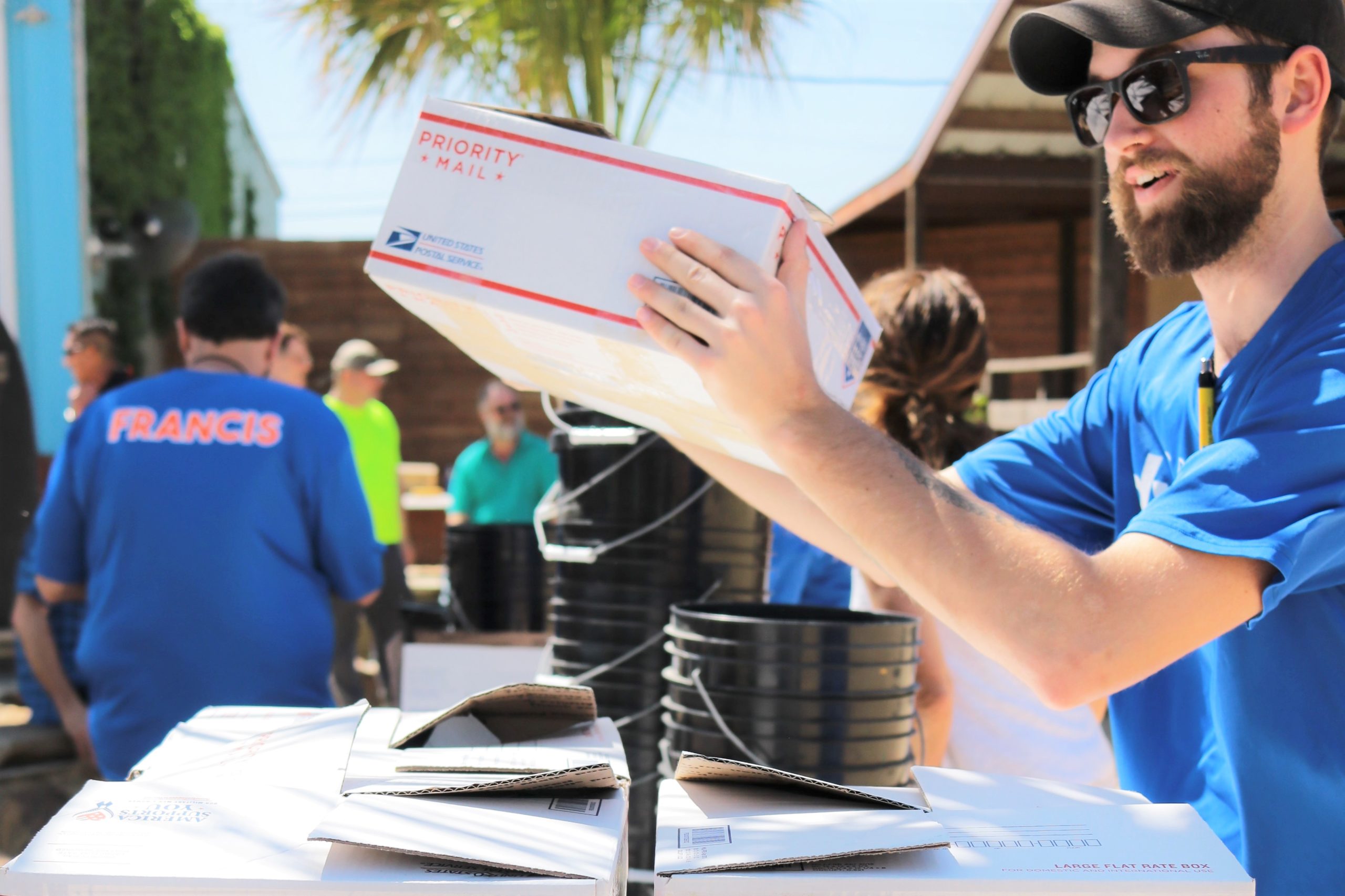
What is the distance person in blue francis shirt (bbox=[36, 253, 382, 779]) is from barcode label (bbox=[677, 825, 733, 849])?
1.83 m

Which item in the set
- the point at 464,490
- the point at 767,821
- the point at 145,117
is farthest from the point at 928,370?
the point at 145,117

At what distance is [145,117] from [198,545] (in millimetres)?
16609

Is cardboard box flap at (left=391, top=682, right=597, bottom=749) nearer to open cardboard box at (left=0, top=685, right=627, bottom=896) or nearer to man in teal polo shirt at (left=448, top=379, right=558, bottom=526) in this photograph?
open cardboard box at (left=0, top=685, right=627, bottom=896)

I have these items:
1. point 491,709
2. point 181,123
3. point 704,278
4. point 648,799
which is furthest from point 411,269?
point 181,123

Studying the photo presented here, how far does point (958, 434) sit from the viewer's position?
262 centimetres

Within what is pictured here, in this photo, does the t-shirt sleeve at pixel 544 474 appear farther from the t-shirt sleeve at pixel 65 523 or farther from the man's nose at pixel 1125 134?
the man's nose at pixel 1125 134

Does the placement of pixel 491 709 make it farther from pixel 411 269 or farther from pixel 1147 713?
pixel 1147 713

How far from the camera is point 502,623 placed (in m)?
4.23

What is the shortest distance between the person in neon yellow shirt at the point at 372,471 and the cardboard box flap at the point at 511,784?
4.34 metres

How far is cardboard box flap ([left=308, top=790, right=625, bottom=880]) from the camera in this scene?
1.00 metres

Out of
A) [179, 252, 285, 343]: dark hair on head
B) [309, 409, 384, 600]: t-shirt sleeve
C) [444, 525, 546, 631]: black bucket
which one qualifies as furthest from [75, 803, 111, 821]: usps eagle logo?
[444, 525, 546, 631]: black bucket

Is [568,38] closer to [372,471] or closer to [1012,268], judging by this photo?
[372,471]

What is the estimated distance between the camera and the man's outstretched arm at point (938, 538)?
3.75ft

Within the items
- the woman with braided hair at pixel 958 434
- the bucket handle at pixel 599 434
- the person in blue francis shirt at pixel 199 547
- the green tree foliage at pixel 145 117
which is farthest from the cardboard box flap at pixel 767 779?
the green tree foliage at pixel 145 117
